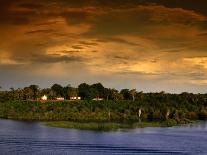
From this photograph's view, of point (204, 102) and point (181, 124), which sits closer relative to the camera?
point (181, 124)

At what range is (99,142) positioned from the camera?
7488cm

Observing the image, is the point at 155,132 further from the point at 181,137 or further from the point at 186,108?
the point at 186,108

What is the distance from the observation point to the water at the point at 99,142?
6581 cm

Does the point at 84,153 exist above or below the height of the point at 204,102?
below

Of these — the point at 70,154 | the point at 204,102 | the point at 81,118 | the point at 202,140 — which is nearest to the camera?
the point at 70,154

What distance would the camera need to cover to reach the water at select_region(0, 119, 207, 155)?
2591 inches

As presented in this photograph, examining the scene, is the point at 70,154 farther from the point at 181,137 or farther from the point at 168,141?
the point at 181,137

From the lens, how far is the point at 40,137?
263 ft

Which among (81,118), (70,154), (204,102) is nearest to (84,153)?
(70,154)

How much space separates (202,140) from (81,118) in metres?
52.1

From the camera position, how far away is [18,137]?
260ft

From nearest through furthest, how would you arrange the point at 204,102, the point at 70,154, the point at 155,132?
1. the point at 70,154
2. the point at 155,132
3. the point at 204,102

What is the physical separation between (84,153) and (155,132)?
3114 cm

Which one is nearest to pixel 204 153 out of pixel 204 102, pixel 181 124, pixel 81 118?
pixel 181 124
